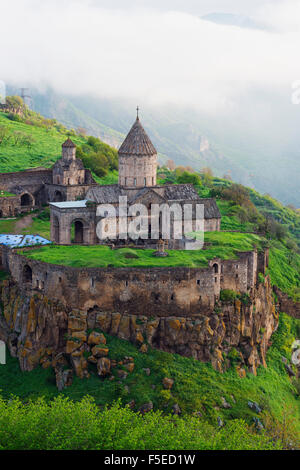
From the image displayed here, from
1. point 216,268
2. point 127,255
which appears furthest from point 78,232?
point 216,268

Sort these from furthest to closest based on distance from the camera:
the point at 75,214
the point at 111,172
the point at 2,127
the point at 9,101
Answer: the point at 9,101, the point at 2,127, the point at 111,172, the point at 75,214

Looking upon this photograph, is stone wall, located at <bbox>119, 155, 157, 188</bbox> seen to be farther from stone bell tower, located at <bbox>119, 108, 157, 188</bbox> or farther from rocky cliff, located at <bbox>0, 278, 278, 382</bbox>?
rocky cliff, located at <bbox>0, 278, 278, 382</bbox>

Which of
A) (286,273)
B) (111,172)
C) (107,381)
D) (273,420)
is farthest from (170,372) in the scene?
(111,172)

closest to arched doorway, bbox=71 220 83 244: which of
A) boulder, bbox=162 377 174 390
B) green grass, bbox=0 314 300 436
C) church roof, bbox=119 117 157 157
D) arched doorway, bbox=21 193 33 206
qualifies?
church roof, bbox=119 117 157 157

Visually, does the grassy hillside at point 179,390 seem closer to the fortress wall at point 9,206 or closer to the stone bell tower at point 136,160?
the stone bell tower at point 136,160

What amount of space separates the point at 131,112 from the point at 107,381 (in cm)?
14916

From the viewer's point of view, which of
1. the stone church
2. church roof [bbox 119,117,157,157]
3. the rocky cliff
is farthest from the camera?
church roof [bbox 119,117,157,157]

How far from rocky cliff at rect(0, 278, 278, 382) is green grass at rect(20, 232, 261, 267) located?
2.44m

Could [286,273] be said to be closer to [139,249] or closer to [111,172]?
[139,249]

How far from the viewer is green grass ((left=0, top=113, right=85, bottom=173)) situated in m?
76.2

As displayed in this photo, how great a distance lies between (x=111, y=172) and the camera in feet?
249

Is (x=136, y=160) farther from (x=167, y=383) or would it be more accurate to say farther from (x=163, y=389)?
(x=163, y=389)

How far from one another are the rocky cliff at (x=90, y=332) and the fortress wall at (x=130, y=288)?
0.45 meters

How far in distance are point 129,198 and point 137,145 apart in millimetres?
3975
